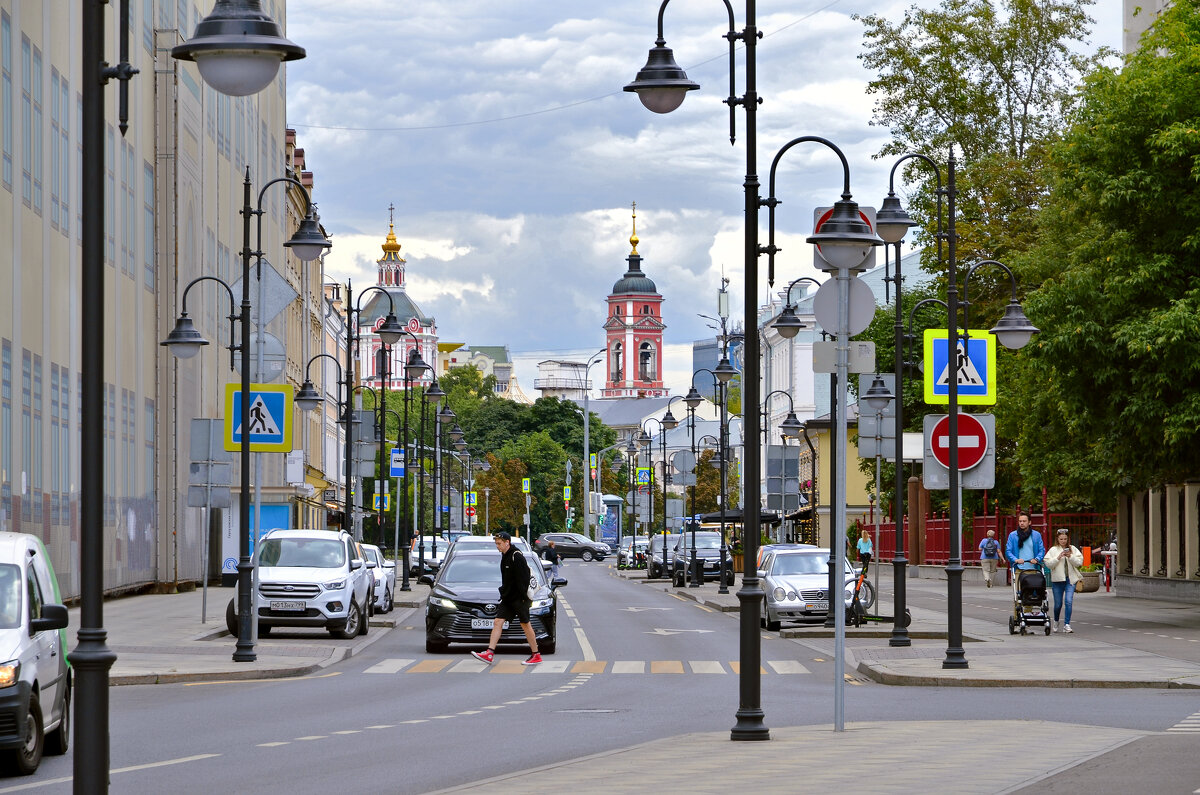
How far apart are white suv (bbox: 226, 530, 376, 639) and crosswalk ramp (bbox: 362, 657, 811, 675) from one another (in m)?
3.85

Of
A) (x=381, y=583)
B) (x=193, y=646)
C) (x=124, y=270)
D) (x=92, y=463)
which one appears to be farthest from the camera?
(x=124, y=270)

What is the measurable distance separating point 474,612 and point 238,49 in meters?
18.6

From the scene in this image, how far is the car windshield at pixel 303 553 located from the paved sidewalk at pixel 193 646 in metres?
1.24

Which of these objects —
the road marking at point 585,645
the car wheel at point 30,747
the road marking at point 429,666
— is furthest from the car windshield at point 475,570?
the car wheel at point 30,747

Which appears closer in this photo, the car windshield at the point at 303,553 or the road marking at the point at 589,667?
the road marking at the point at 589,667

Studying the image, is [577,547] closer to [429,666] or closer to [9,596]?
[429,666]

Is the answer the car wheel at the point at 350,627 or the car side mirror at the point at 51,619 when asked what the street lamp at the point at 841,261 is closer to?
the car side mirror at the point at 51,619

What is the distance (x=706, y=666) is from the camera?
2497 cm

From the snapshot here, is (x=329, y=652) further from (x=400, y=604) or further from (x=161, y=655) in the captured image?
(x=400, y=604)

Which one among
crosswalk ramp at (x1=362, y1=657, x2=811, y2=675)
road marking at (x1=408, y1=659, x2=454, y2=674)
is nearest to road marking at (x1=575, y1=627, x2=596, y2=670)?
crosswalk ramp at (x1=362, y1=657, x2=811, y2=675)

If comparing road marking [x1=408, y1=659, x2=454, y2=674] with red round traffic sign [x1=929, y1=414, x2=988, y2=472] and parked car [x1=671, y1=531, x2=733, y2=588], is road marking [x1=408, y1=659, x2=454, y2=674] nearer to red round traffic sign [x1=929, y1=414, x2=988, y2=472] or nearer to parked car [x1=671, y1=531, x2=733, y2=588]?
red round traffic sign [x1=929, y1=414, x2=988, y2=472]

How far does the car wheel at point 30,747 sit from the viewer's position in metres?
12.7

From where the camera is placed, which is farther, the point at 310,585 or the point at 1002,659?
the point at 310,585

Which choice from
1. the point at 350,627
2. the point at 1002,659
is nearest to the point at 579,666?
the point at 1002,659
